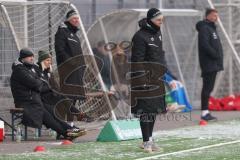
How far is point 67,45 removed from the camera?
14.8 m

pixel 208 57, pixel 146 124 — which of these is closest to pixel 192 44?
pixel 208 57

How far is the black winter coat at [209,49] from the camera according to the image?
17.2m

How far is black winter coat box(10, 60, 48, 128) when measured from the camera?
13.9m

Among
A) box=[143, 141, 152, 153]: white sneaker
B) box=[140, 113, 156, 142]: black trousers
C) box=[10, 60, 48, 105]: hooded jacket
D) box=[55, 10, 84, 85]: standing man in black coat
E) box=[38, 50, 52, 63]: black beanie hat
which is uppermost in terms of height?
box=[55, 10, 84, 85]: standing man in black coat

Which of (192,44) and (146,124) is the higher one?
(192,44)

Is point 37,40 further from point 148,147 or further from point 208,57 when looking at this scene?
point 148,147

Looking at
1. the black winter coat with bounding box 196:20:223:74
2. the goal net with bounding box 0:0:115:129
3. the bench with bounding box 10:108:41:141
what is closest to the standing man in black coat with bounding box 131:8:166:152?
the bench with bounding box 10:108:41:141

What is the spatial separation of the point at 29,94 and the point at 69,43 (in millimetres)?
1228

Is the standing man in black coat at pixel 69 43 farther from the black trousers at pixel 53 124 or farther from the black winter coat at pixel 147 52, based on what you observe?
the black winter coat at pixel 147 52

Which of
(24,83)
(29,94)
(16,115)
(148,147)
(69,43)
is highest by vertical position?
(69,43)

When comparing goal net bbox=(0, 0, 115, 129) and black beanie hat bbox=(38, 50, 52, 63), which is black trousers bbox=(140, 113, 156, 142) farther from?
goal net bbox=(0, 0, 115, 129)

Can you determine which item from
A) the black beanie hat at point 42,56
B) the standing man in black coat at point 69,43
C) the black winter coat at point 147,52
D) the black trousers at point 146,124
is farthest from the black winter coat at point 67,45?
the black trousers at point 146,124

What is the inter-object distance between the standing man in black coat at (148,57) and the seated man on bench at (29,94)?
1936mm

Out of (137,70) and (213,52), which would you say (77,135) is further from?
(213,52)
